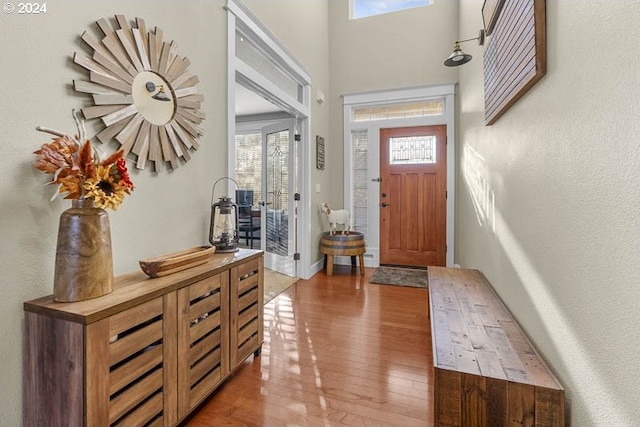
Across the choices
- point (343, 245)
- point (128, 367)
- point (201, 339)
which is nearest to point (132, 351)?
point (128, 367)

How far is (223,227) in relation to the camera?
2.10 meters

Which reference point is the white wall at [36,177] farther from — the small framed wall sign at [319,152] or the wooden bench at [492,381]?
the small framed wall sign at [319,152]

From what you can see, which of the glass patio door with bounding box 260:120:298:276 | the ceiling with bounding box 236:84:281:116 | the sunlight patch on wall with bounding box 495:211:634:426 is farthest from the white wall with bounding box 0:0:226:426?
the ceiling with bounding box 236:84:281:116

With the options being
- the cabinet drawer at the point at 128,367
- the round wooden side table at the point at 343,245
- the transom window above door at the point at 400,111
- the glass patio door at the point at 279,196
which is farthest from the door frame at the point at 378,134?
the cabinet drawer at the point at 128,367

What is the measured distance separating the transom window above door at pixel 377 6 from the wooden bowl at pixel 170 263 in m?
4.62

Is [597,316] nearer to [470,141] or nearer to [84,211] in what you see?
[84,211]

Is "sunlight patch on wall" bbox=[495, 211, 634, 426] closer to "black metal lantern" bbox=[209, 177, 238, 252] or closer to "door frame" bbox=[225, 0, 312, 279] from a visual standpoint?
"black metal lantern" bbox=[209, 177, 238, 252]

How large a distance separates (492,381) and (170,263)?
1427mm

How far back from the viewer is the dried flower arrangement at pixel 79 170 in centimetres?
115

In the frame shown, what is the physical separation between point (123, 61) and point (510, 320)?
2342 mm

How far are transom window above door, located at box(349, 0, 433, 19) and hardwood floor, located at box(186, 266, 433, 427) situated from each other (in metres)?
4.20

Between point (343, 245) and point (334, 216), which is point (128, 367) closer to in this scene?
point (343, 245)

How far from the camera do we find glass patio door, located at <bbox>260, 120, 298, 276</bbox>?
416 centimetres

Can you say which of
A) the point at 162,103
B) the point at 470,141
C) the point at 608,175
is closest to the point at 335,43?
the point at 470,141
